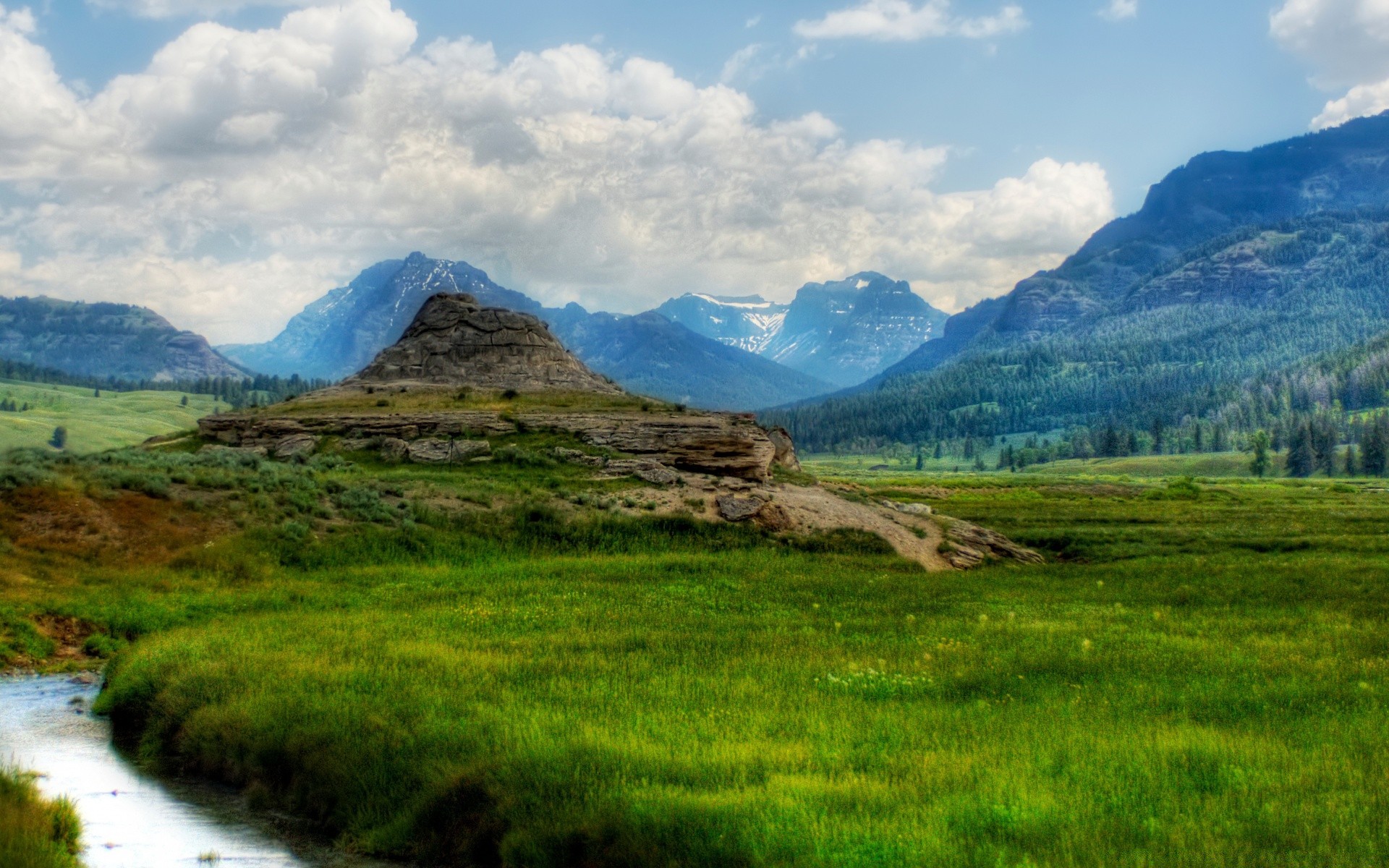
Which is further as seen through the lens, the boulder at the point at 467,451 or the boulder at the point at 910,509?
the boulder at the point at 910,509

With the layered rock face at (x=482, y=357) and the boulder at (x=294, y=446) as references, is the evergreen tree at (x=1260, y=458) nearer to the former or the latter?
the layered rock face at (x=482, y=357)

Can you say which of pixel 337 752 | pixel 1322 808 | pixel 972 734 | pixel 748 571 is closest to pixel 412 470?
pixel 748 571

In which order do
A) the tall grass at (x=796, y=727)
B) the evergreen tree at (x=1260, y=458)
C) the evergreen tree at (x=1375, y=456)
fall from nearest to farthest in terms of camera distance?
the tall grass at (x=796, y=727) < the evergreen tree at (x=1260, y=458) < the evergreen tree at (x=1375, y=456)

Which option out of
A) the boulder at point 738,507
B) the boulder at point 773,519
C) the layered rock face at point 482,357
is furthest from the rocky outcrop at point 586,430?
the layered rock face at point 482,357

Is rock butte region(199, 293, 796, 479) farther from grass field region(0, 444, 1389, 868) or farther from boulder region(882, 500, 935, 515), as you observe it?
grass field region(0, 444, 1389, 868)

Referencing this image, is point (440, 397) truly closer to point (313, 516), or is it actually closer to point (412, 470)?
point (412, 470)

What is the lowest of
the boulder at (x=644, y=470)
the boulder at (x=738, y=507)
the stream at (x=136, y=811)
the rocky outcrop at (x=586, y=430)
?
the stream at (x=136, y=811)

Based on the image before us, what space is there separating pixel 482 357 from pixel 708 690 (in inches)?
2551

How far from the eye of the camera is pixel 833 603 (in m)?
29.1

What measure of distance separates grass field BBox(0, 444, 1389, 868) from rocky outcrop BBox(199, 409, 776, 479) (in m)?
16.7

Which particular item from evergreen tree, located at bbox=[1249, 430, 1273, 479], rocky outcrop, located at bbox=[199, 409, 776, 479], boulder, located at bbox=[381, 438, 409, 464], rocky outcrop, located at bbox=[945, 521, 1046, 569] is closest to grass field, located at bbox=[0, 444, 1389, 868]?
rocky outcrop, located at bbox=[945, 521, 1046, 569]

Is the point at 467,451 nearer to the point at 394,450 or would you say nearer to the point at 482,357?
the point at 394,450

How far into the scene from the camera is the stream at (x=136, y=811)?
500 inches

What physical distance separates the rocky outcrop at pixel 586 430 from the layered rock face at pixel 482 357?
1339 cm
